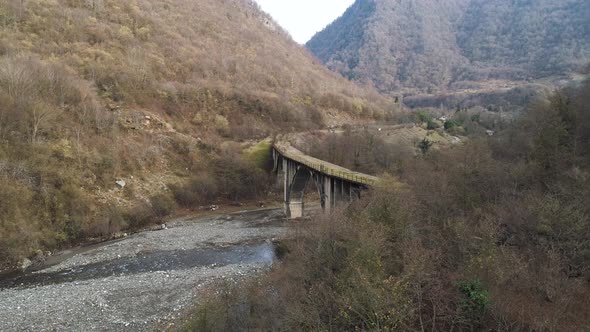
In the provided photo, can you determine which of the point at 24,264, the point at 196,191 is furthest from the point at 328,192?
the point at 24,264

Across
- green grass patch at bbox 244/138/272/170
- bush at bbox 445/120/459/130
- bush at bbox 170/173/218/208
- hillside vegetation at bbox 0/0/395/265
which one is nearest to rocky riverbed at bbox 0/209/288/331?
hillside vegetation at bbox 0/0/395/265

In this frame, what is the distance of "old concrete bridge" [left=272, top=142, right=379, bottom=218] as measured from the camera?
31178mm

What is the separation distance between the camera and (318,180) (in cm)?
3922

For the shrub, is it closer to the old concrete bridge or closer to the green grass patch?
the old concrete bridge

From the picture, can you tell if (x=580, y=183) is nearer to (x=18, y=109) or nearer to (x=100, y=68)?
(x=18, y=109)

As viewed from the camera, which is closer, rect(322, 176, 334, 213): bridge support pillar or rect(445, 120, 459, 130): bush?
rect(322, 176, 334, 213): bridge support pillar

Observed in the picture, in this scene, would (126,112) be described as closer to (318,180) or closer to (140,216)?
(140,216)

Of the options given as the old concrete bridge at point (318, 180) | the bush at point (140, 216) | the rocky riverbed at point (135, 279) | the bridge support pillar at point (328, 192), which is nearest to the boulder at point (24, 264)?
the rocky riverbed at point (135, 279)

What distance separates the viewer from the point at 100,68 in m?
60.8

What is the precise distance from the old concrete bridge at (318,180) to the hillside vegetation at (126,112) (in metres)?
8.79

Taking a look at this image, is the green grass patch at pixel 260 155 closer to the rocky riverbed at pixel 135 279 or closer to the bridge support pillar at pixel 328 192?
the rocky riverbed at pixel 135 279

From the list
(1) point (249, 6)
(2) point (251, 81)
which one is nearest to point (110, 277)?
(2) point (251, 81)

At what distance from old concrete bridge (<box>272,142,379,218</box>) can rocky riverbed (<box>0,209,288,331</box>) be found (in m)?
7.02

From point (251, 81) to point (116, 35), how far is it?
30.0 meters
